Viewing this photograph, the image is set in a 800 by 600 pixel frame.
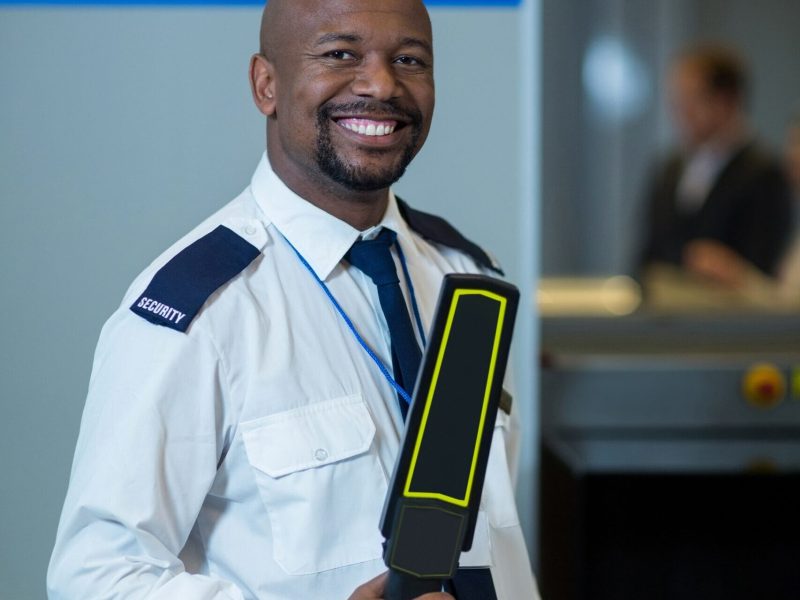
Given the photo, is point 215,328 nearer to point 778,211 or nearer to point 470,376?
point 470,376

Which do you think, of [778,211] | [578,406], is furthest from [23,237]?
[778,211]

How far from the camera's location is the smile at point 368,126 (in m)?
1.15

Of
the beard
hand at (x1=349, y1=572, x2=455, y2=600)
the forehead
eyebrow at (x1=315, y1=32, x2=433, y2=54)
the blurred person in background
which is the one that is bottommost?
the blurred person in background

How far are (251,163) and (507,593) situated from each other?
63 centimetres

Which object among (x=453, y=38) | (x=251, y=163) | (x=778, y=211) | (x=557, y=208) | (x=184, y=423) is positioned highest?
(x=453, y=38)

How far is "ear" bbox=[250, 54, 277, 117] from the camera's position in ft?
4.04

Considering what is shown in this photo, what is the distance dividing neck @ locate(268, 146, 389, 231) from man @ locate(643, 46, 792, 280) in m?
2.63

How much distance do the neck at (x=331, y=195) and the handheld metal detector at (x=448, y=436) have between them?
0.34 meters

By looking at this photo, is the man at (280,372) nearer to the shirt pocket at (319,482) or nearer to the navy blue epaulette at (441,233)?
the shirt pocket at (319,482)

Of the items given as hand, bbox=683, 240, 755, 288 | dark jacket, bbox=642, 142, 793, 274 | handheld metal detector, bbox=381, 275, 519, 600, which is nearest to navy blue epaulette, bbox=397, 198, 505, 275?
handheld metal detector, bbox=381, 275, 519, 600

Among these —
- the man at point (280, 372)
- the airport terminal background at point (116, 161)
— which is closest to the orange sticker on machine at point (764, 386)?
the airport terminal background at point (116, 161)

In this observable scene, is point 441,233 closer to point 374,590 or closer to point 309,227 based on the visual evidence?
point 309,227

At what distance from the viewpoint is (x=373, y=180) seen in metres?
1.17

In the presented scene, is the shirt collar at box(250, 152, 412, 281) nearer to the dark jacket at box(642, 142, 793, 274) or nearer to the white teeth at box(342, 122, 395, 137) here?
the white teeth at box(342, 122, 395, 137)
